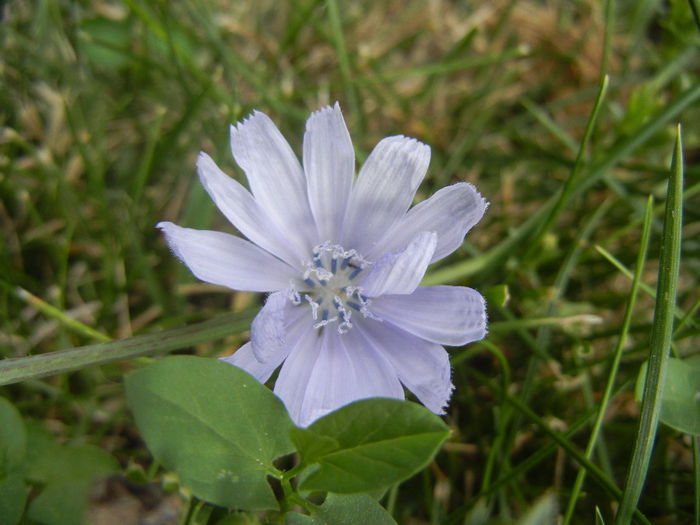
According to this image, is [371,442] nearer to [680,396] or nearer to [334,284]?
[334,284]

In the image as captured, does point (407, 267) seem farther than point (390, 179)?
No

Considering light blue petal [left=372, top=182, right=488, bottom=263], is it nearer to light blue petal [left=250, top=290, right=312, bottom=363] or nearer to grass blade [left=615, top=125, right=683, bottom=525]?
light blue petal [left=250, top=290, right=312, bottom=363]

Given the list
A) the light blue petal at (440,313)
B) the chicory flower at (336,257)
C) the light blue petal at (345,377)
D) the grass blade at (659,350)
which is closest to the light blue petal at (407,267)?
the chicory flower at (336,257)

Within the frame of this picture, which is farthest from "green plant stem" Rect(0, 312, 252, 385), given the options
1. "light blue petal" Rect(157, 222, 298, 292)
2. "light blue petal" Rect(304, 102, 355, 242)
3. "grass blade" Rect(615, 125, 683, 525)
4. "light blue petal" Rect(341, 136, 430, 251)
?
"grass blade" Rect(615, 125, 683, 525)

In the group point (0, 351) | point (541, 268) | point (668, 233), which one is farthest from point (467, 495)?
point (0, 351)

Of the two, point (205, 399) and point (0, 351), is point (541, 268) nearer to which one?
point (205, 399)

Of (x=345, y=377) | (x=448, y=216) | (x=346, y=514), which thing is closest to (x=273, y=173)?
(x=448, y=216)
